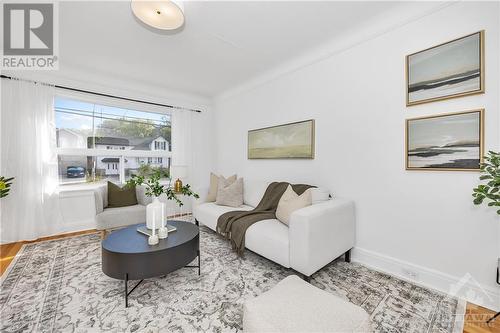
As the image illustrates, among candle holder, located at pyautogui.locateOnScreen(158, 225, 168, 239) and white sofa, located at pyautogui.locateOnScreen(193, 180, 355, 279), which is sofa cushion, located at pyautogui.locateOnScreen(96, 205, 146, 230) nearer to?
candle holder, located at pyautogui.locateOnScreen(158, 225, 168, 239)

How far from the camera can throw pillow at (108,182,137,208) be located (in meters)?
3.23

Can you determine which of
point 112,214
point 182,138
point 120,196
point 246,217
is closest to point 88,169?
point 120,196

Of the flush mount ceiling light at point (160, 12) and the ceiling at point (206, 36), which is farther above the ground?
the ceiling at point (206, 36)

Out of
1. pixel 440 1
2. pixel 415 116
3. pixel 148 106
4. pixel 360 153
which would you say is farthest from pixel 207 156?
pixel 440 1

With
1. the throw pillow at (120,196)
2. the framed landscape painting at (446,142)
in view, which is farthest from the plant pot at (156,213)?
the framed landscape painting at (446,142)

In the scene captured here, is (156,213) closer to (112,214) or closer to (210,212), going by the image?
(210,212)

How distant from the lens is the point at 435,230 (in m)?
1.91

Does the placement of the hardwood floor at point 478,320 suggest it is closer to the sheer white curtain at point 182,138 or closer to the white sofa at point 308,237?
the white sofa at point 308,237

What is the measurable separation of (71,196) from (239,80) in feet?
11.3

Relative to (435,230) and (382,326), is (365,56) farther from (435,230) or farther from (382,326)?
(382,326)

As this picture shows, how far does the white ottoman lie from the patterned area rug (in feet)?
A: 1.71

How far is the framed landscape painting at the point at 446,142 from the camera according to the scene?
1.70 m

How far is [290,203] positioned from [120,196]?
264 cm

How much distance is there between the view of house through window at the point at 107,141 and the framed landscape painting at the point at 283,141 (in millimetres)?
1990
